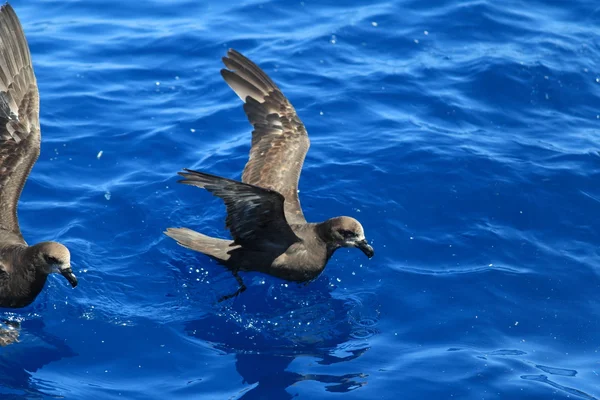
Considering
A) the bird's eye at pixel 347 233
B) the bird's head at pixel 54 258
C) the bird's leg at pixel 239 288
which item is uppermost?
the bird's eye at pixel 347 233

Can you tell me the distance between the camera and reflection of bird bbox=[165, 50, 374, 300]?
8172mm

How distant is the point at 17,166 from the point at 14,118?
579 millimetres

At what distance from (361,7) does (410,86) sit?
8.33 ft

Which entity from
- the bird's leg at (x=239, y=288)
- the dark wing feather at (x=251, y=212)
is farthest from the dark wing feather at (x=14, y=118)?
the bird's leg at (x=239, y=288)

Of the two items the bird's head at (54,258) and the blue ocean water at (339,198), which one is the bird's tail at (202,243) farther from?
the bird's head at (54,258)

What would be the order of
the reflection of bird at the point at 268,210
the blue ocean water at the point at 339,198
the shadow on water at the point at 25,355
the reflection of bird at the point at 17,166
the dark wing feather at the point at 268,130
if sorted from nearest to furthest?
the shadow on water at the point at 25,355
the reflection of bird at the point at 17,166
the blue ocean water at the point at 339,198
the reflection of bird at the point at 268,210
the dark wing feather at the point at 268,130

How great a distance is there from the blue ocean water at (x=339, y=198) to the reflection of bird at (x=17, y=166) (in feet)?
2.00

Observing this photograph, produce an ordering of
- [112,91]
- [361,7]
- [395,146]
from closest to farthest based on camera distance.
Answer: [395,146]
[112,91]
[361,7]

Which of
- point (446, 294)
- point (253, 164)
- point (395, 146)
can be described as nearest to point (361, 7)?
point (395, 146)

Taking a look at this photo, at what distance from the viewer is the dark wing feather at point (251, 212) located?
25.3ft

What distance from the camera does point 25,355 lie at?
7.93 meters

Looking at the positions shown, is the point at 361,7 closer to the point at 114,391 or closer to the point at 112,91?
the point at 112,91

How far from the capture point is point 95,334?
826 centimetres

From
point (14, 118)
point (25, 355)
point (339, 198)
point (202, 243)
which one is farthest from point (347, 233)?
point (14, 118)
